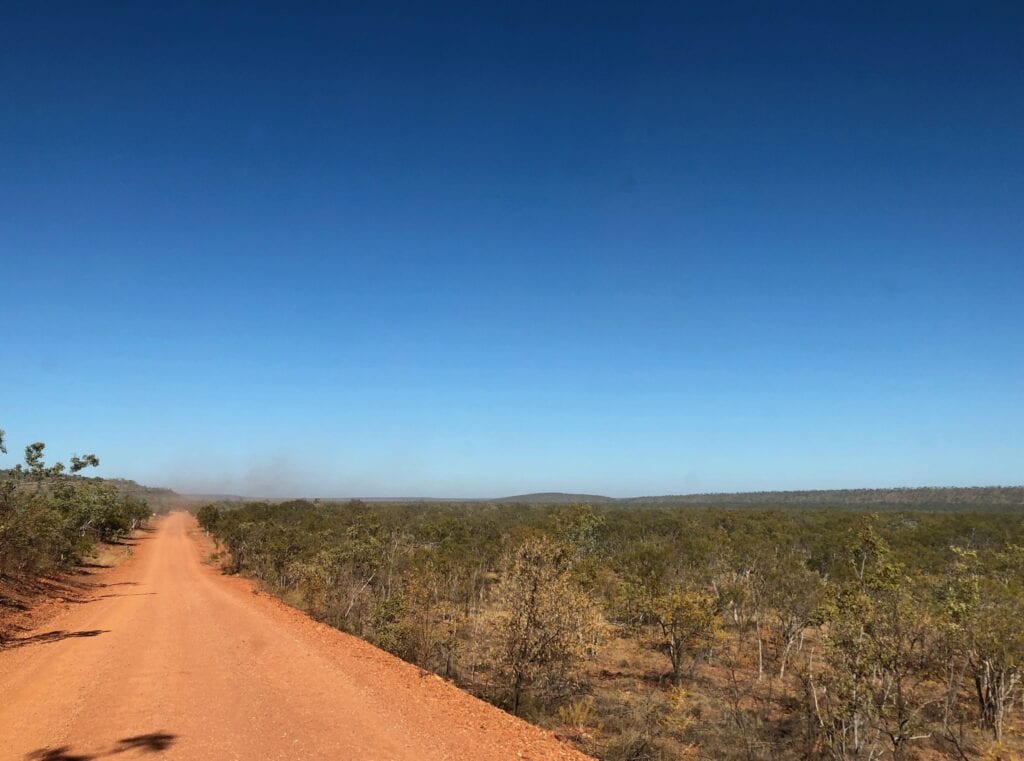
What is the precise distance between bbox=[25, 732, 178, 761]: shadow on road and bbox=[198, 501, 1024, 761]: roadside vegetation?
814 cm

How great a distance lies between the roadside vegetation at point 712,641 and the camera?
1277cm

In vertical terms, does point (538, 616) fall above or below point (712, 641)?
above

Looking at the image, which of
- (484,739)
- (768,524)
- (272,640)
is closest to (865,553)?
(484,739)

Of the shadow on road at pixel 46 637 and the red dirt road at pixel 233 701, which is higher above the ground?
the red dirt road at pixel 233 701

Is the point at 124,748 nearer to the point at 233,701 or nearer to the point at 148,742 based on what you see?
the point at 148,742

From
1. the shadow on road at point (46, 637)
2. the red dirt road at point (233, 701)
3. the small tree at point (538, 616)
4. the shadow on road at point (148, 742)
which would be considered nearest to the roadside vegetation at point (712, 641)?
the small tree at point (538, 616)

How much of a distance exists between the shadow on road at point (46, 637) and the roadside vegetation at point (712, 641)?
23.6 feet

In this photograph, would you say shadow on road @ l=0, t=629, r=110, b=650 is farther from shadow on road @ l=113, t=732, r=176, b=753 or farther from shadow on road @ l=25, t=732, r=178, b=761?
shadow on road @ l=113, t=732, r=176, b=753

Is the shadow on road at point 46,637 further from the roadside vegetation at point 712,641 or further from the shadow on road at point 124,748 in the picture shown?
the shadow on road at point 124,748

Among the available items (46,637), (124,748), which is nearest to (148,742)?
(124,748)

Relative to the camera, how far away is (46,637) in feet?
56.3

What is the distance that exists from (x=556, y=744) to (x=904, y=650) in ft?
23.8

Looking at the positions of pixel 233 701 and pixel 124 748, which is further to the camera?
pixel 233 701

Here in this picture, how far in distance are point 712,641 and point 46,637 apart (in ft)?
92.5
